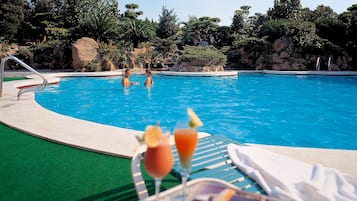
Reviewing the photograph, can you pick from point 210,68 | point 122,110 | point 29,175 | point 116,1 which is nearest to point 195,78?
point 210,68

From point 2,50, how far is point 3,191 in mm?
21074

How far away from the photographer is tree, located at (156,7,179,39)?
27.6 metres

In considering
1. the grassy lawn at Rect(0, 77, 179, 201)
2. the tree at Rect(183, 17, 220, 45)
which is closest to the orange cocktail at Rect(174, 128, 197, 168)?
the grassy lawn at Rect(0, 77, 179, 201)

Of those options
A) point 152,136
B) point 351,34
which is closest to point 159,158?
point 152,136

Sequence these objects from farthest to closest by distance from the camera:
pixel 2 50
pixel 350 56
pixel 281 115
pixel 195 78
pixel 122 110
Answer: pixel 350 56 → pixel 2 50 → pixel 195 78 → pixel 122 110 → pixel 281 115

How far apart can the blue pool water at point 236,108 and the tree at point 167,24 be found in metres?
14.6

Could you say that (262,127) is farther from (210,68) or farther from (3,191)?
(210,68)

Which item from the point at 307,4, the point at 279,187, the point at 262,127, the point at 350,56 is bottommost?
the point at 262,127

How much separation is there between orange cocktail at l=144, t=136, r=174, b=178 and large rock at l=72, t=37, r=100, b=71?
65.1 feet

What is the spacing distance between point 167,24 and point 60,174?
84.5ft

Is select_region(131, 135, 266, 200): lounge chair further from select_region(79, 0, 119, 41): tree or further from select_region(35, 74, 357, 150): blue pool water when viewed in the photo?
select_region(79, 0, 119, 41): tree

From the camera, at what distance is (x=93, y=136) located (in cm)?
454

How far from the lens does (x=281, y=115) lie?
8.58 metres

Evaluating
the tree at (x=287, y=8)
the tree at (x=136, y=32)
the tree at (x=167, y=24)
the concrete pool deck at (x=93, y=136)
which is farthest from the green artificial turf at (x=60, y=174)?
the tree at (x=287, y=8)
